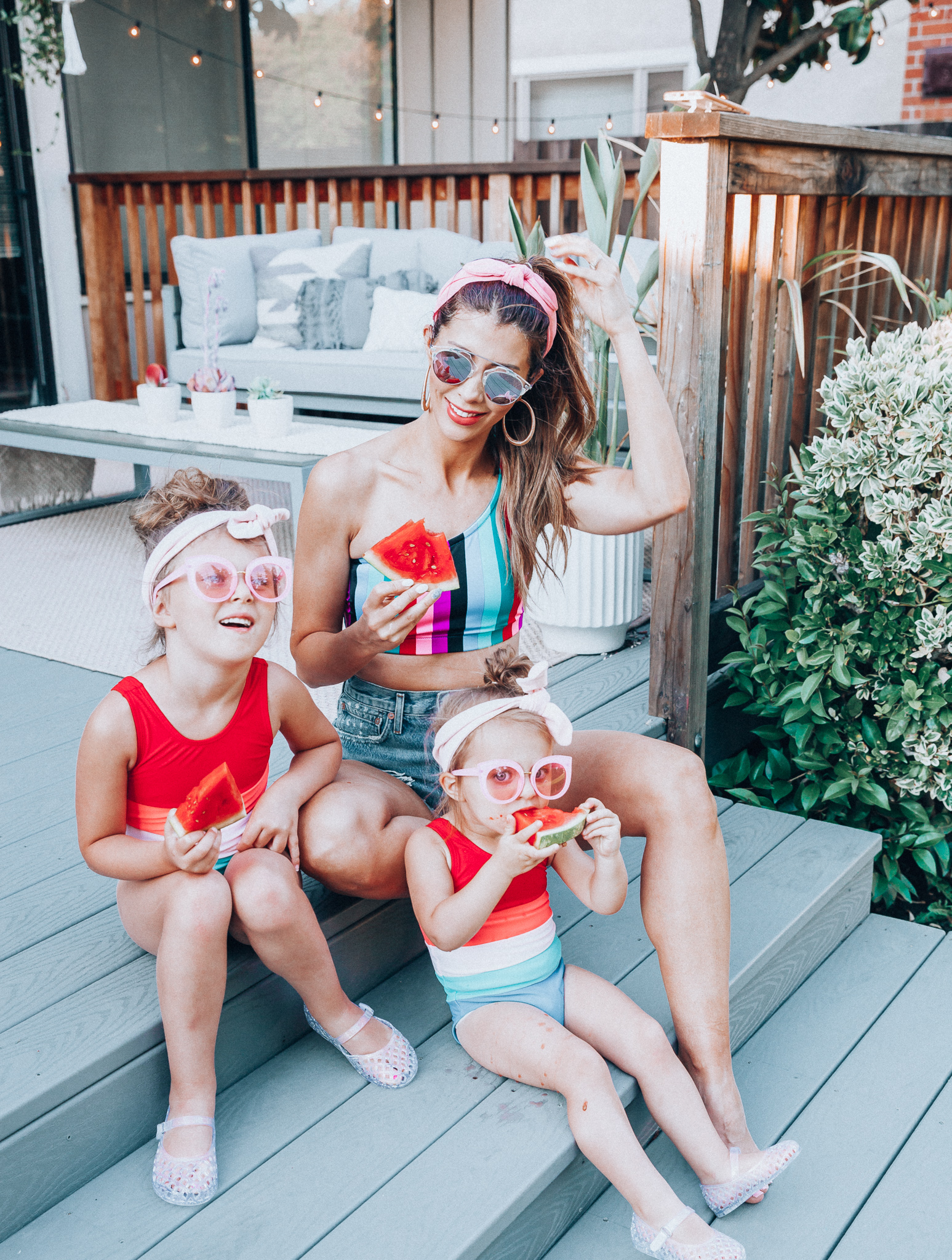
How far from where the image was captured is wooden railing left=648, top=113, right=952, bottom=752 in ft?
8.24

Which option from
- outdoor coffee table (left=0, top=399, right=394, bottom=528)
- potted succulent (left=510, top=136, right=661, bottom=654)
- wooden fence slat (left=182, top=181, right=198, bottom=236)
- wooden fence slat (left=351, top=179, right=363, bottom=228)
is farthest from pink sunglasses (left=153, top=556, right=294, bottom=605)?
wooden fence slat (left=182, top=181, right=198, bottom=236)

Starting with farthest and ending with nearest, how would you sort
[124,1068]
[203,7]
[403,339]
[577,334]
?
[203,7] < [403,339] < [577,334] < [124,1068]

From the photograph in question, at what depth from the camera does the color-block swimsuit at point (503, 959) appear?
175 cm

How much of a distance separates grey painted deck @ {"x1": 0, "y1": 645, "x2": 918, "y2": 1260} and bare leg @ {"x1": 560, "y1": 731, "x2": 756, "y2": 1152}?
135 millimetres

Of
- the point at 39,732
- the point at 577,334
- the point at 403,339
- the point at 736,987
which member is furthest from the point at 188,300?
the point at 736,987

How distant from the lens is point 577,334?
229 centimetres

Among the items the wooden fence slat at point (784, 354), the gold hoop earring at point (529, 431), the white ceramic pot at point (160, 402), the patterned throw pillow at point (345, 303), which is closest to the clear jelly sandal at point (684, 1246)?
the gold hoop earring at point (529, 431)

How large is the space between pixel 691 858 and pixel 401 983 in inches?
23.9

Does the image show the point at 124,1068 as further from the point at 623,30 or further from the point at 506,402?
the point at 623,30

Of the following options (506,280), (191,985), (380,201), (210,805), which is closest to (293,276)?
(380,201)

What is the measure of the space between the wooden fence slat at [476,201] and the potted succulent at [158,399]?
2201 millimetres

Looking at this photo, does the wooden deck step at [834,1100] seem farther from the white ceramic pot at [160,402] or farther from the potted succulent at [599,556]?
the white ceramic pot at [160,402]

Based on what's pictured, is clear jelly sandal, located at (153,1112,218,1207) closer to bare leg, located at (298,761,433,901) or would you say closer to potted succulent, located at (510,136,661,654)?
bare leg, located at (298,761,433,901)

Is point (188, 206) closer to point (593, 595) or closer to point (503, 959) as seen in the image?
point (593, 595)
